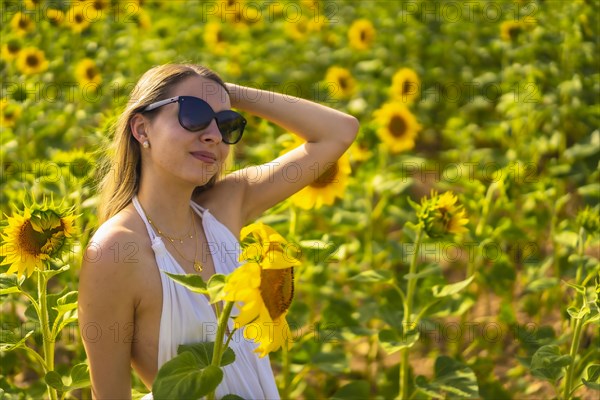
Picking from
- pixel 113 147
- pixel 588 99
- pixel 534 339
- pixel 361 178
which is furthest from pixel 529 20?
pixel 113 147

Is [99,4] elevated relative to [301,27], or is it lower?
elevated

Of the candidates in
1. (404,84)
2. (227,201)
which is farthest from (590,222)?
(404,84)

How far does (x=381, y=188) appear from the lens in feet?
8.99

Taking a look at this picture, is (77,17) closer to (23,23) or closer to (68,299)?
(23,23)

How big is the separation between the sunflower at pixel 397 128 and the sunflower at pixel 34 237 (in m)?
1.88

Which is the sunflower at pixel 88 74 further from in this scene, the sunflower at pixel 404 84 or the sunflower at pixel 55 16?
the sunflower at pixel 404 84

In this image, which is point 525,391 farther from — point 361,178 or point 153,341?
point 153,341

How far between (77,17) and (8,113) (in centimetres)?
116

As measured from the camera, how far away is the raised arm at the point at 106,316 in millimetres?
1436

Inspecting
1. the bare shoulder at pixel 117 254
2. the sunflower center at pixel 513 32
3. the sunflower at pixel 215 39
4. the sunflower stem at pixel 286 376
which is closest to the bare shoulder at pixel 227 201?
the bare shoulder at pixel 117 254

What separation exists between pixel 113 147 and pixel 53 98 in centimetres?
210

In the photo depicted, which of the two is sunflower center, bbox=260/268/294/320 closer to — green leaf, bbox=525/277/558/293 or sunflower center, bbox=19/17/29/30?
green leaf, bbox=525/277/558/293

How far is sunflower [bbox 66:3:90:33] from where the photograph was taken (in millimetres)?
3807

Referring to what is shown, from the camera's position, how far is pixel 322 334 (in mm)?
2318
